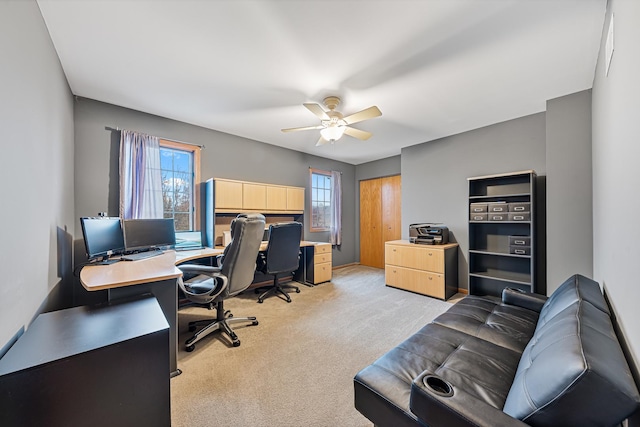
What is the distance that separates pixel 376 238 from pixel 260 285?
283 cm

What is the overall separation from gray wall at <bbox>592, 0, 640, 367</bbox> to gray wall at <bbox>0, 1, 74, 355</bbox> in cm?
266

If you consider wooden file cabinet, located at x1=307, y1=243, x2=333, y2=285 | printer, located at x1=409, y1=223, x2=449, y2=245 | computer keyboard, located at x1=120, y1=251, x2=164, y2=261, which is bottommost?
wooden file cabinet, located at x1=307, y1=243, x2=333, y2=285

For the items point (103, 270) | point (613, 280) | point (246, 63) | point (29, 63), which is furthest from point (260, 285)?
point (613, 280)

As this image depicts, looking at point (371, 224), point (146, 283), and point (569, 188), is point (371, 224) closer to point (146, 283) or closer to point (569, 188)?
point (569, 188)

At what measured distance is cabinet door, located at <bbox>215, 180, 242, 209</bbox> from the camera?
11.4ft

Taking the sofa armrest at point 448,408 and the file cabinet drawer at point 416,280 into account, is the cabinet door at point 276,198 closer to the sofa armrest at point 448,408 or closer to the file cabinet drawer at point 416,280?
the file cabinet drawer at point 416,280

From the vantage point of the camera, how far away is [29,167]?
142 cm

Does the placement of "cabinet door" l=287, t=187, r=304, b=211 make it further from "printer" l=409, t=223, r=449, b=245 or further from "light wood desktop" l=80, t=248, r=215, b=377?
"light wood desktop" l=80, t=248, r=215, b=377

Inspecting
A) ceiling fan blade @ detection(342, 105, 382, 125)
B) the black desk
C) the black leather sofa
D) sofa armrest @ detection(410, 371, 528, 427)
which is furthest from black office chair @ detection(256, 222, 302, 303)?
sofa armrest @ detection(410, 371, 528, 427)

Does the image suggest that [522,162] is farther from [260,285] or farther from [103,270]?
[103,270]

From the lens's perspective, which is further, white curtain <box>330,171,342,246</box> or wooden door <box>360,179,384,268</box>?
wooden door <box>360,179,384,268</box>

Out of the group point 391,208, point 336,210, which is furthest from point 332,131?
point 391,208

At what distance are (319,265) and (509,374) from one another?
10.3 ft

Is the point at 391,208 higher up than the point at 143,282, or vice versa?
the point at 391,208
